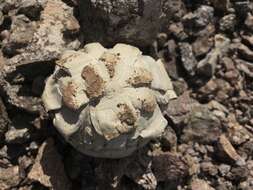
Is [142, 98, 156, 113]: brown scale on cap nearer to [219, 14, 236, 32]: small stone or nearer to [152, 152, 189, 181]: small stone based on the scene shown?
[152, 152, 189, 181]: small stone

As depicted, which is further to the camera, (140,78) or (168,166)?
(168,166)

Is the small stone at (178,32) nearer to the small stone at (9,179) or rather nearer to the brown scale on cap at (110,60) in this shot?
the brown scale on cap at (110,60)

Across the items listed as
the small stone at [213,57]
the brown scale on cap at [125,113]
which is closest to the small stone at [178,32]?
the small stone at [213,57]

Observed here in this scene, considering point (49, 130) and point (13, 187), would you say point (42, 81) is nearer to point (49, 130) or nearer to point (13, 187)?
point (49, 130)

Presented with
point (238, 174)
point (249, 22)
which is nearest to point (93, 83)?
point (238, 174)

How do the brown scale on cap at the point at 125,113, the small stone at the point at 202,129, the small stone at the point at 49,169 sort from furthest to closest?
the small stone at the point at 202,129
the small stone at the point at 49,169
the brown scale on cap at the point at 125,113

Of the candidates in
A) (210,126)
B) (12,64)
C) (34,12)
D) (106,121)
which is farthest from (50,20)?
(210,126)

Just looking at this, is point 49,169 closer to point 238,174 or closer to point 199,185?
point 199,185
